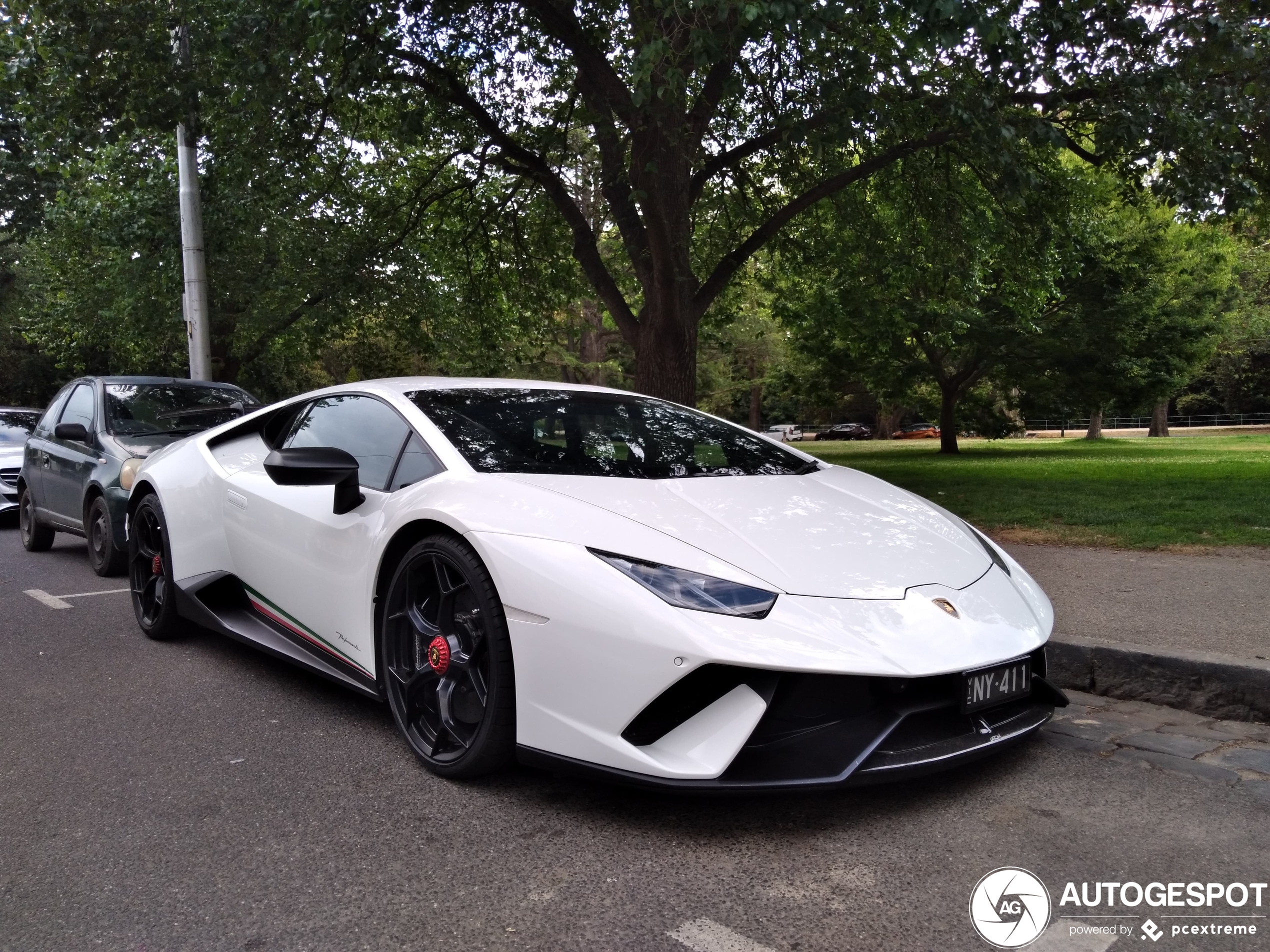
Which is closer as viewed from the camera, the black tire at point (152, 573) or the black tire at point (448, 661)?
the black tire at point (448, 661)

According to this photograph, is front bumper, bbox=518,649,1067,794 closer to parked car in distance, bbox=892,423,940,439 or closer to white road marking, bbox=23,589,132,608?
white road marking, bbox=23,589,132,608

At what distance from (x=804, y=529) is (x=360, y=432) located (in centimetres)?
187

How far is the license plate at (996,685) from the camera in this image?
2.76 metres

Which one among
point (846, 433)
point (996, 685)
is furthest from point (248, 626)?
point (846, 433)

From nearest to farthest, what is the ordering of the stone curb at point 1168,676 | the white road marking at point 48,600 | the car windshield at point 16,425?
1. the stone curb at point 1168,676
2. the white road marking at point 48,600
3. the car windshield at point 16,425

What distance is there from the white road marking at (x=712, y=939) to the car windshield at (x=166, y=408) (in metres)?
6.32

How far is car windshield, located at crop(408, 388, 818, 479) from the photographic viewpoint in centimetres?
355

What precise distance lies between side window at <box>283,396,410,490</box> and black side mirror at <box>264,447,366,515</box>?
0.27 feet

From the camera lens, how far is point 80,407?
8.00 m

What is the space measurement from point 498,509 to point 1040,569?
4592 mm

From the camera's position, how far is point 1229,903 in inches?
90.4

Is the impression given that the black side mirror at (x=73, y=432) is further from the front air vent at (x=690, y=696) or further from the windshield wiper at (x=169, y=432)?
the front air vent at (x=690, y=696)

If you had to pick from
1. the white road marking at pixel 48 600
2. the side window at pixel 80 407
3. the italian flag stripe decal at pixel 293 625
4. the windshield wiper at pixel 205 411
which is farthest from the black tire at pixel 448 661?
the side window at pixel 80 407

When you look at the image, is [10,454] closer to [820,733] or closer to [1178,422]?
[820,733]
